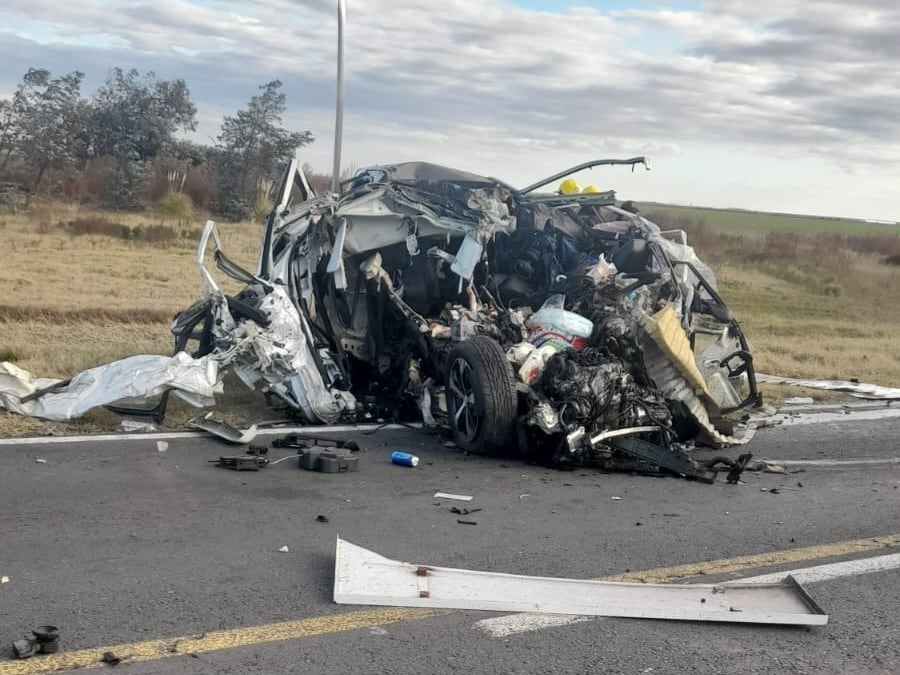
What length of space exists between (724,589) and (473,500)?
1726 mm

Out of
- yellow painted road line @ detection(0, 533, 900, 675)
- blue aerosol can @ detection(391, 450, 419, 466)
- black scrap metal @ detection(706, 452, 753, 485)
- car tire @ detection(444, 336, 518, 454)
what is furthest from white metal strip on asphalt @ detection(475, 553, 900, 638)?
blue aerosol can @ detection(391, 450, 419, 466)

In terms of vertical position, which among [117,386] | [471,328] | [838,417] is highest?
[471,328]

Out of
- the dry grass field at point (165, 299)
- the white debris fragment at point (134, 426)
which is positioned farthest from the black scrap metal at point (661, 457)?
the white debris fragment at point (134, 426)

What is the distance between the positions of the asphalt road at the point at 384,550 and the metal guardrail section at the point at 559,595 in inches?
3.2

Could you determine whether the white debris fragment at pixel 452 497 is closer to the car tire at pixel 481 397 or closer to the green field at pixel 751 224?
the car tire at pixel 481 397

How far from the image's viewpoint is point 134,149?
1377 inches

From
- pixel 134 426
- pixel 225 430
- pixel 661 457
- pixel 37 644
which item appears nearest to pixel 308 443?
pixel 225 430

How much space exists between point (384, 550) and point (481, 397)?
6.81 ft

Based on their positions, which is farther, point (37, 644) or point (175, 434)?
point (175, 434)

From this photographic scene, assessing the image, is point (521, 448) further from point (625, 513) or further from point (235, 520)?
point (235, 520)

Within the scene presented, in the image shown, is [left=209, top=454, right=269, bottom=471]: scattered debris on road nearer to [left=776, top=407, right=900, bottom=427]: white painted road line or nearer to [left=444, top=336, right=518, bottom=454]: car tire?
[left=444, top=336, right=518, bottom=454]: car tire

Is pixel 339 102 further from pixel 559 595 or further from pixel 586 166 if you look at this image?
pixel 559 595

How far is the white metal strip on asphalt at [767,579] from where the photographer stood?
12.3 feet

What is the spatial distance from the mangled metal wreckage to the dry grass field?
762mm
